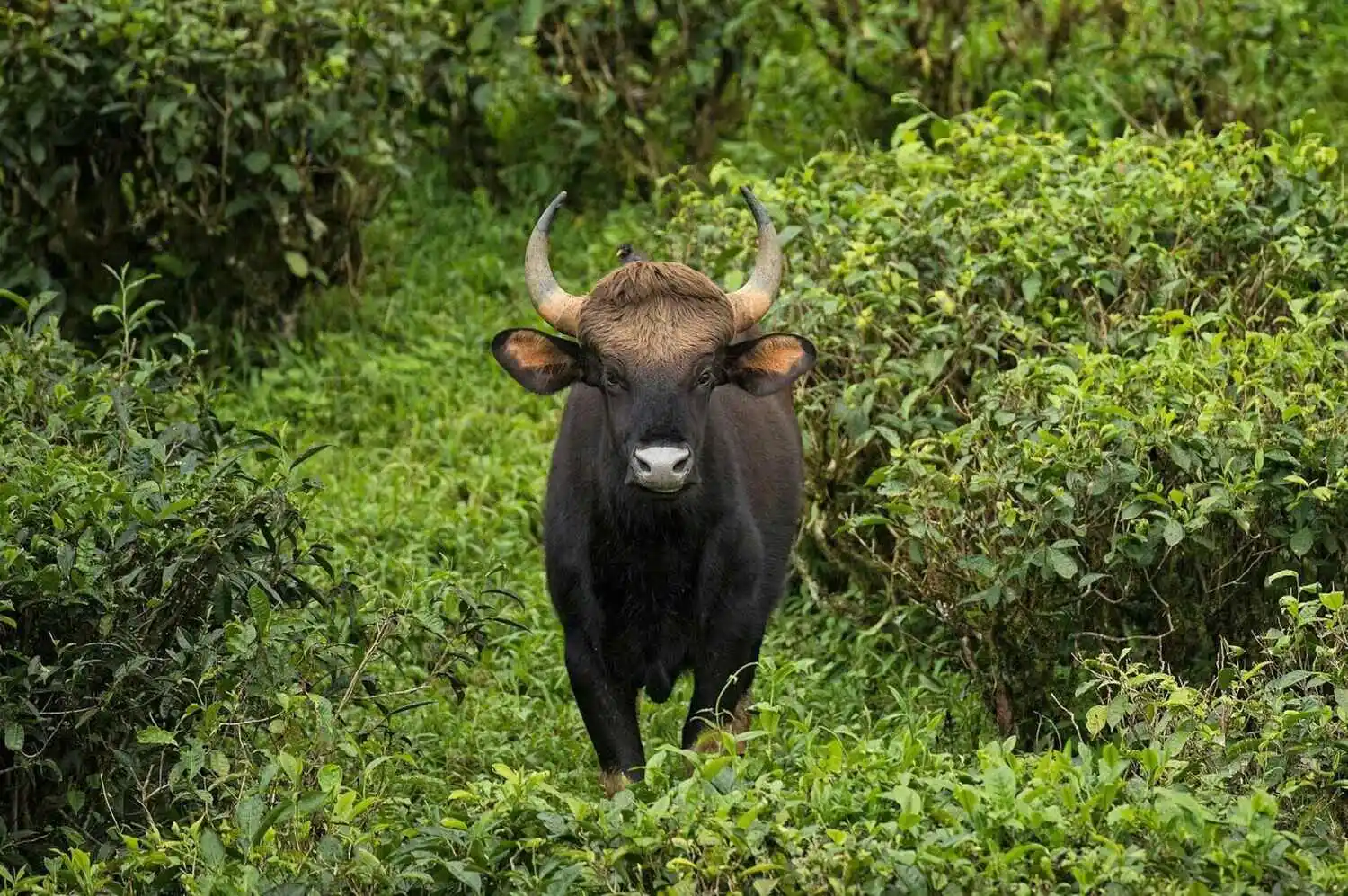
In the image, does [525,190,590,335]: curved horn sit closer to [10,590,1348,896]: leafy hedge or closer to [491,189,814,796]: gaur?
[491,189,814,796]: gaur

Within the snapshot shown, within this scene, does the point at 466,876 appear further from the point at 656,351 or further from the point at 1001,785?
the point at 656,351

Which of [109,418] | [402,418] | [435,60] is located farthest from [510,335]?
[435,60]

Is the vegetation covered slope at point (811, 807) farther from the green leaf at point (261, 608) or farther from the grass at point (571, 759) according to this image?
the green leaf at point (261, 608)

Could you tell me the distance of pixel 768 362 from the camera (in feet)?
20.1

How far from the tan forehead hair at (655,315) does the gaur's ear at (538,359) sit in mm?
91

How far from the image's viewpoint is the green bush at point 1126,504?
588 centimetres

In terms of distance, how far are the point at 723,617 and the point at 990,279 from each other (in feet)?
6.05

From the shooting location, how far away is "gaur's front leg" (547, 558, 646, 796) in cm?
602

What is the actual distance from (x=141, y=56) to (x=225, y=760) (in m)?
4.39

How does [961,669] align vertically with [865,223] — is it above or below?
below

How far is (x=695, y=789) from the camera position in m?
4.66

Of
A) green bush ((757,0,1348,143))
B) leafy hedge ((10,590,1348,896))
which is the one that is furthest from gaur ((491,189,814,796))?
green bush ((757,0,1348,143))

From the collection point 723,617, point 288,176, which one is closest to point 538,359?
point 723,617

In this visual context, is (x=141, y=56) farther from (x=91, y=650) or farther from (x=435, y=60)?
(x=91, y=650)
